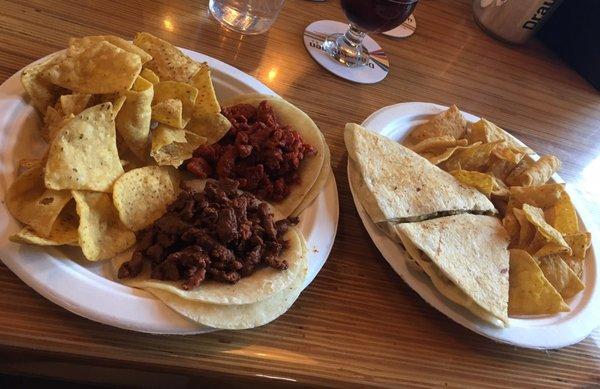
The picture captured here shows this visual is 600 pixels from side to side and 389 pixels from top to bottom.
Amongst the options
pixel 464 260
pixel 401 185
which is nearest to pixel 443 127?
pixel 401 185

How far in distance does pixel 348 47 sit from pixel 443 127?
45 centimetres

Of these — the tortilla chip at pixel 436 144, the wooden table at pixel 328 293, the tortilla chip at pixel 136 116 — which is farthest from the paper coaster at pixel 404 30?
the tortilla chip at pixel 136 116

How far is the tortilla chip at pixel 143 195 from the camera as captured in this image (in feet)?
3.00

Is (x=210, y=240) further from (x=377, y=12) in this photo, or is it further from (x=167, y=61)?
(x=377, y=12)

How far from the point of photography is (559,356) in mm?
1112

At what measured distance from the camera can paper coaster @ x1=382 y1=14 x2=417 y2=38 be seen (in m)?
1.86

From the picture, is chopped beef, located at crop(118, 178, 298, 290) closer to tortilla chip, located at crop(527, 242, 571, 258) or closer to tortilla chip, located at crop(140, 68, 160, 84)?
tortilla chip, located at crop(140, 68, 160, 84)

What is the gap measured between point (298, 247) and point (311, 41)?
888 mm

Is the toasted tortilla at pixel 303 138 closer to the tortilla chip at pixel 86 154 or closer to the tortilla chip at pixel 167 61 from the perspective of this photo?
the tortilla chip at pixel 167 61

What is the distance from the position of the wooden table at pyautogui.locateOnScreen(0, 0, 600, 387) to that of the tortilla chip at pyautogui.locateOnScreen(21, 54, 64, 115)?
156 millimetres

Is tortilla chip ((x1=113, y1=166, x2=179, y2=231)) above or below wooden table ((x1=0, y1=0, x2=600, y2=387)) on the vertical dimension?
above

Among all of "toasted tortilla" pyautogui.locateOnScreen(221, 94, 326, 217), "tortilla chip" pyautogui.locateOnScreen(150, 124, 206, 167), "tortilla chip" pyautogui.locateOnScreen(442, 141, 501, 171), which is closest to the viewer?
"tortilla chip" pyautogui.locateOnScreen(150, 124, 206, 167)

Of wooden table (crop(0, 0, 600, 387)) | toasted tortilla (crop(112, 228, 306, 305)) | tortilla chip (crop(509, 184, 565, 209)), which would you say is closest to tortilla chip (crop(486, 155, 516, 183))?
tortilla chip (crop(509, 184, 565, 209))

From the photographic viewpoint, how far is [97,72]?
98cm
